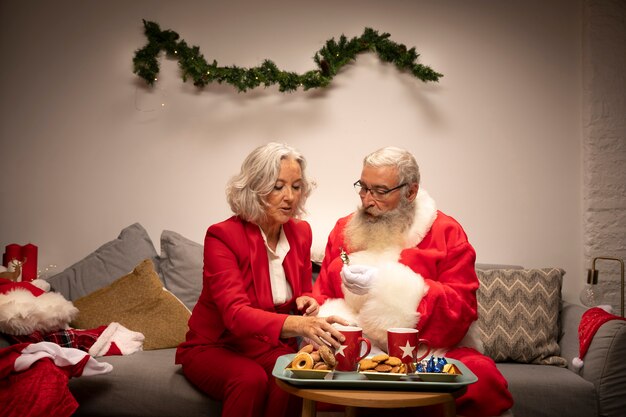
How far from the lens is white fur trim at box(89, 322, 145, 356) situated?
118 inches

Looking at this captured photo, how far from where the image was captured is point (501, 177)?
3934 mm

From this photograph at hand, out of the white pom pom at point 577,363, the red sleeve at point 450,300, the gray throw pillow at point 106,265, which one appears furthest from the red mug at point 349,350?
the gray throw pillow at point 106,265

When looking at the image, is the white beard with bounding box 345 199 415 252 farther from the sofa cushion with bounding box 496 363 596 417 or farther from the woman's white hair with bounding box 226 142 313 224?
the sofa cushion with bounding box 496 363 596 417

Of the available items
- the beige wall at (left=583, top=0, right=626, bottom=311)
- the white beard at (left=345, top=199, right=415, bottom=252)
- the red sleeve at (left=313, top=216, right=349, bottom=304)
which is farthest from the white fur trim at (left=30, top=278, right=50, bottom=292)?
the beige wall at (left=583, top=0, right=626, bottom=311)

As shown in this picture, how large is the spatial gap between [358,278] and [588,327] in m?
1.38

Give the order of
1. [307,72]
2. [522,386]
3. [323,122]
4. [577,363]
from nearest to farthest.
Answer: [522,386]
[577,363]
[307,72]
[323,122]

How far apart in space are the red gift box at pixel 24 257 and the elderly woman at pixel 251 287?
1324mm

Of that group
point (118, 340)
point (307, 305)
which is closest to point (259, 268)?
point (307, 305)

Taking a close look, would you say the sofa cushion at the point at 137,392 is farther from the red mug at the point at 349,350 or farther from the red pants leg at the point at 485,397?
the red pants leg at the point at 485,397

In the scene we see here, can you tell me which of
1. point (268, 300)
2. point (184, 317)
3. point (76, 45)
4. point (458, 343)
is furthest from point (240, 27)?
point (458, 343)

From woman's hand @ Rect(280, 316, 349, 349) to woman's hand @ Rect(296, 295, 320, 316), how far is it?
0.21 meters

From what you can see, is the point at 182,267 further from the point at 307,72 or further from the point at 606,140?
the point at 606,140

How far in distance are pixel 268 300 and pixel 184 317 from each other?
0.91m

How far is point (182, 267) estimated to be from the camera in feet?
11.6
